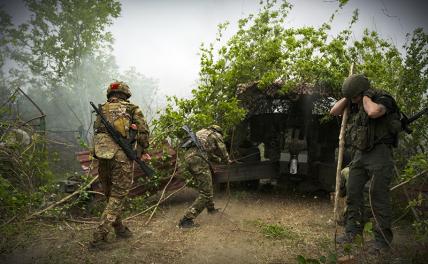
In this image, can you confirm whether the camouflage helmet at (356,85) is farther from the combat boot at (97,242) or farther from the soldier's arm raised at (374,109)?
the combat boot at (97,242)

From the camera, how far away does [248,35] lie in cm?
736

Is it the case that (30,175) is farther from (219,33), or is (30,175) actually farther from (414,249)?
(414,249)

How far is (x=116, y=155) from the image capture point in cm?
459

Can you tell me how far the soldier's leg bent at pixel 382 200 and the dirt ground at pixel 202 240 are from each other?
2.08 ft

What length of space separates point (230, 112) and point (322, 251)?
123 inches

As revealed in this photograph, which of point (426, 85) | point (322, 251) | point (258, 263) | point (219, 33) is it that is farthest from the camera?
point (219, 33)

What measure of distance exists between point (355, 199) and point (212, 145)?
2.41 metres

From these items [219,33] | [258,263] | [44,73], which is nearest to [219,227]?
[258,263]

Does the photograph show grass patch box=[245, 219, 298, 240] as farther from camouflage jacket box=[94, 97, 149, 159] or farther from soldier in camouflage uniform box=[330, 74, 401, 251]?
camouflage jacket box=[94, 97, 149, 159]

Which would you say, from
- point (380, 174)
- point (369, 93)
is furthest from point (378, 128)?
point (380, 174)

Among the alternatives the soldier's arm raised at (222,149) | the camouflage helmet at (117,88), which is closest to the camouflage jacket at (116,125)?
the camouflage helmet at (117,88)

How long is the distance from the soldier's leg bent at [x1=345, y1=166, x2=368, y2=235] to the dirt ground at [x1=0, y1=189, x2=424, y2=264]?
1.39 ft

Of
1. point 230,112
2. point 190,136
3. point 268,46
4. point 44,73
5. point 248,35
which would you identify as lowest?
point 190,136

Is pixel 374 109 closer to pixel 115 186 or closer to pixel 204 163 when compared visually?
pixel 204 163
